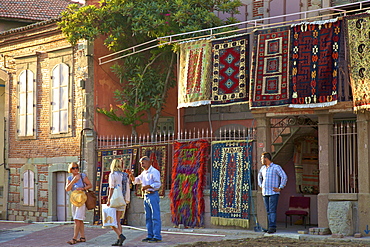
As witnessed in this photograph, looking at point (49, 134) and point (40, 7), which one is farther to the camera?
point (40, 7)

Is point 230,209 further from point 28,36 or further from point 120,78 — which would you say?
point 28,36

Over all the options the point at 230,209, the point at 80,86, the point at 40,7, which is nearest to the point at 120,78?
the point at 80,86

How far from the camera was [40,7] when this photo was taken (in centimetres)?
2667

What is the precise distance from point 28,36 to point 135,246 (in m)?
10.5

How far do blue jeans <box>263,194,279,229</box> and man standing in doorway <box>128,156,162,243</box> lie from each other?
2.40 metres

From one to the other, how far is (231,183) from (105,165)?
4503mm

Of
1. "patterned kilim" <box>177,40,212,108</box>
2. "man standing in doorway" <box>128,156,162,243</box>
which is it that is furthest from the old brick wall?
"man standing in doorway" <box>128,156,162,243</box>

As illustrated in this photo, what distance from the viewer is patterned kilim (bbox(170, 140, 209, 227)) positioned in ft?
50.7

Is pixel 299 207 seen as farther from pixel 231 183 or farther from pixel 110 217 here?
pixel 110 217

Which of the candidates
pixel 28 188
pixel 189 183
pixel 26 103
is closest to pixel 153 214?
pixel 189 183

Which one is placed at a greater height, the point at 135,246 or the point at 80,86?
the point at 80,86

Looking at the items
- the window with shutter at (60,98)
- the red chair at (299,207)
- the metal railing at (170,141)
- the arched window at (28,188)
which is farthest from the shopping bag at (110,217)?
the arched window at (28,188)

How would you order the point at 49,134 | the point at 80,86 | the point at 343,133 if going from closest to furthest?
1. the point at 343,133
2. the point at 80,86
3. the point at 49,134

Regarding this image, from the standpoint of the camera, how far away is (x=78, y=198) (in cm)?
1318
